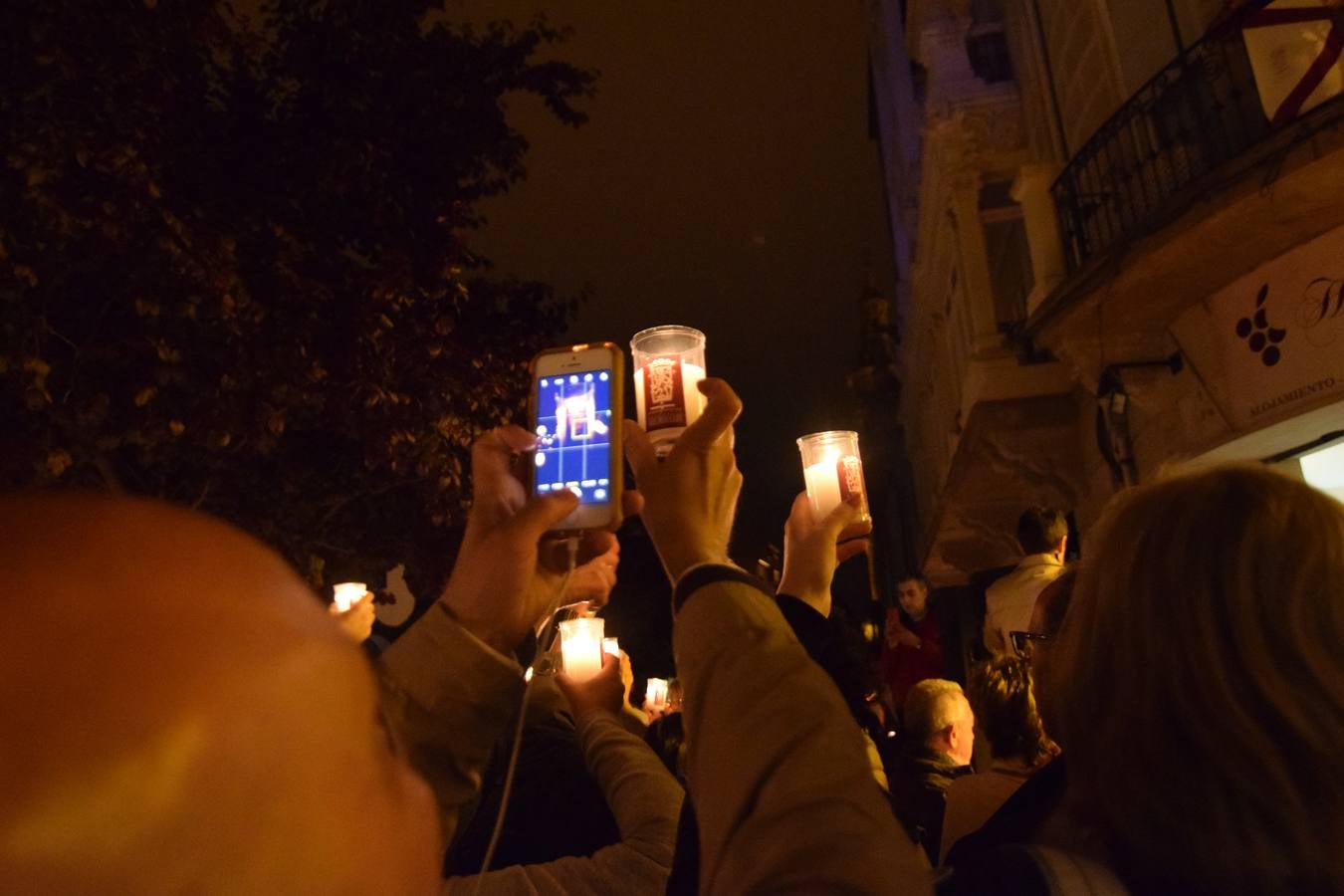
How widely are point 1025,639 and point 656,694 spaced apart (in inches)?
389

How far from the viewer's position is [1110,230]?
9281 millimetres

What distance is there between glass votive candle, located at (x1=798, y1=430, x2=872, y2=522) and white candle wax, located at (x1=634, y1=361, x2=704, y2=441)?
463mm

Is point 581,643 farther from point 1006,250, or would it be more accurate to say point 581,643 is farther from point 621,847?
point 1006,250

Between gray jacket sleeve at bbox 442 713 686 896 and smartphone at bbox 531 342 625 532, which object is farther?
gray jacket sleeve at bbox 442 713 686 896

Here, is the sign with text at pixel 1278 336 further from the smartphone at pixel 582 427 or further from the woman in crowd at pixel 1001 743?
the smartphone at pixel 582 427

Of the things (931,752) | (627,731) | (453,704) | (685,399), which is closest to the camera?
(453,704)

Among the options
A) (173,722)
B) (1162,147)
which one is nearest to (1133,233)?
(1162,147)

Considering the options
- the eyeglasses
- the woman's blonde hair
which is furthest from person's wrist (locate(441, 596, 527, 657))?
the eyeglasses

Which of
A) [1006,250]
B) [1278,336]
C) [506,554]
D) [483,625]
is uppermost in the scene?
[1006,250]

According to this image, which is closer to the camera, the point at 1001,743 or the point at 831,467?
the point at 831,467

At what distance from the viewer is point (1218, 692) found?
1.33m

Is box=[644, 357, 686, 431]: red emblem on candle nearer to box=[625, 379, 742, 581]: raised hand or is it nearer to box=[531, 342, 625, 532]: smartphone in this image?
box=[531, 342, 625, 532]: smartphone

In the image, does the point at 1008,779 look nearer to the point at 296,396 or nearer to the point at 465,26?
the point at 296,396

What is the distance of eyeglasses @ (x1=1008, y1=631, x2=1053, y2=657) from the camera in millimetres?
2637
